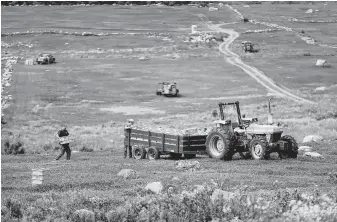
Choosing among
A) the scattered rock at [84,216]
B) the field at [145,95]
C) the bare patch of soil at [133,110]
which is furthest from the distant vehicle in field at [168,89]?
the scattered rock at [84,216]

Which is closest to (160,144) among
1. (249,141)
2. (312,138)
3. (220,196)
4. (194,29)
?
(249,141)

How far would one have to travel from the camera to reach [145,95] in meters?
59.5

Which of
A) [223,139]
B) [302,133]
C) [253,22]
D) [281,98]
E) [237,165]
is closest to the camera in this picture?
[237,165]

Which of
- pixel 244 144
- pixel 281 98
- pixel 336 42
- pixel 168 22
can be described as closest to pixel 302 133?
pixel 336 42

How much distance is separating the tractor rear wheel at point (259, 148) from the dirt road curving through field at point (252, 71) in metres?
25.1

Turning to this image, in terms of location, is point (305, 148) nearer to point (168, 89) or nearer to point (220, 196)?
point (220, 196)

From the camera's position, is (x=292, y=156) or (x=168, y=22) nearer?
(x=292, y=156)

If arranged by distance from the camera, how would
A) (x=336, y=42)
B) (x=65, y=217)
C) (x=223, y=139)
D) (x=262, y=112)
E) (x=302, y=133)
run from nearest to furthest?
1. (x=65, y=217)
2. (x=223, y=139)
3. (x=302, y=133)
4. (x=336, y=42)
5. (x=262, y=112)

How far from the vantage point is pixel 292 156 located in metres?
23.7

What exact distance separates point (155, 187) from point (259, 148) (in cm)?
735

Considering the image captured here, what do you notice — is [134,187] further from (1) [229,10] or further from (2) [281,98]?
(2) [281,98]

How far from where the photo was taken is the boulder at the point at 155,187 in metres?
16.7

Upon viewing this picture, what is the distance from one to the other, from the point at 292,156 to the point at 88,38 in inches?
1635

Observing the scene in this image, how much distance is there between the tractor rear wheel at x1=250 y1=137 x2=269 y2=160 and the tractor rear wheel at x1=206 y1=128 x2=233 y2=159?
838 mm
